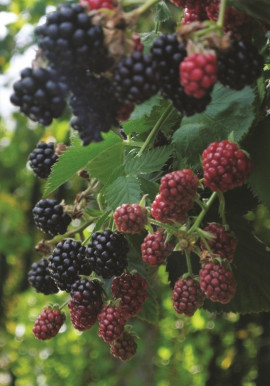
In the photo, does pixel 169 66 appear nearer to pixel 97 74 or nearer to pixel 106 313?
pixel 97 74

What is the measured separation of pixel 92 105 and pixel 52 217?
502 mm

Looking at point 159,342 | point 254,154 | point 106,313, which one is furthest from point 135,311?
point 159,342

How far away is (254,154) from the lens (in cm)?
83

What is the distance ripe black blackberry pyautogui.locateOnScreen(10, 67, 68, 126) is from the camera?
1.87 feet

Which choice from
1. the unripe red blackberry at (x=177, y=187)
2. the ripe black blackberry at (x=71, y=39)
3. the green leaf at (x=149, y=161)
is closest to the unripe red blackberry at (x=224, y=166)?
the unripe red blackberry at (x=177, y=187)

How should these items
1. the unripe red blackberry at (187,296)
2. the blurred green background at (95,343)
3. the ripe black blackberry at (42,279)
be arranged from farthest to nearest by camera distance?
the blurred green background at (95,343), the ripe black blackberry at (42,279), the unripe red blackberry at (187,296)

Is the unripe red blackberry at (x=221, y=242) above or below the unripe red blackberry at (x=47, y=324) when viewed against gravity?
above

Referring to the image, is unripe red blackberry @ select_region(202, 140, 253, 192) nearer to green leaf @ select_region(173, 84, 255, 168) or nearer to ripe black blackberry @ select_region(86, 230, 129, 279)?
green leaf @ select_region(173, 84, 255, 168)

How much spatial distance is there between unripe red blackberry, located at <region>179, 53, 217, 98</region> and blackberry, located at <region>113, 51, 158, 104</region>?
0.03 meters

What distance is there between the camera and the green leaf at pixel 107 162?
972mm

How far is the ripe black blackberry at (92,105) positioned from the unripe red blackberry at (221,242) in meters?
0.31

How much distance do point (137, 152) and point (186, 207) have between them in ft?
0.69

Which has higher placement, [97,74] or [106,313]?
[97,74]

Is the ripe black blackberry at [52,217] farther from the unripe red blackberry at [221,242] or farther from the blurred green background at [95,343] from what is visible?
the blurred green background at [95,343]
